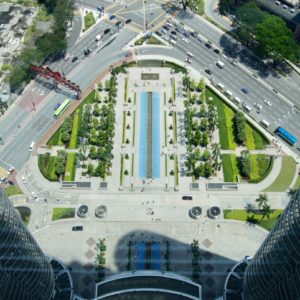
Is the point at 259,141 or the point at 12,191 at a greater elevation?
the point at 259,141

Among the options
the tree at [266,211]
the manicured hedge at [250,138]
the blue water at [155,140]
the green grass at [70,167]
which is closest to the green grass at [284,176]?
the tree at [266,211]

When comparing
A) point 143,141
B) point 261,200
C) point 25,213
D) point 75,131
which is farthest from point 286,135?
point 25,213

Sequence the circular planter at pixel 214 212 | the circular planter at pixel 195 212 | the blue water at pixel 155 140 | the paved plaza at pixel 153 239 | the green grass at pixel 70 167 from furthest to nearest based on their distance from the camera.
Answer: the blue water at pixel 155 140
the green grass at pixel 70 167
the circular planter at pixel 195 212
the circular planter at pixel 214 212
the paved plaza at pixel 153 239

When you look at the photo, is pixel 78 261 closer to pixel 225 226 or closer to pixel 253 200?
pixel 225 226

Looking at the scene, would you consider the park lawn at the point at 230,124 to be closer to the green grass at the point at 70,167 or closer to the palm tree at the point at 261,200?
the palm tree at the point at 261,200

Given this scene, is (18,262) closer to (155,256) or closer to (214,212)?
(155,256)

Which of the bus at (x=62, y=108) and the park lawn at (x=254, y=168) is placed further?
the bus at (x=62, y=108)

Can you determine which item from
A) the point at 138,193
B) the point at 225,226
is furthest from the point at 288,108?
the point at 138,193
